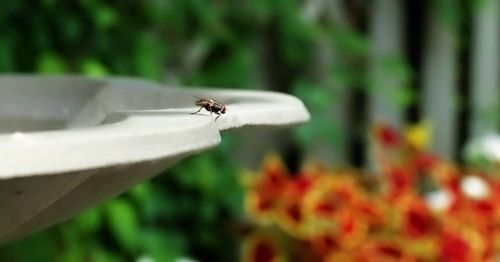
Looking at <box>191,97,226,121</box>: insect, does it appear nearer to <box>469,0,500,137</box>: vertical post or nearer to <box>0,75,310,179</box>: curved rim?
<box>0,75,310,179</box>: curved rim

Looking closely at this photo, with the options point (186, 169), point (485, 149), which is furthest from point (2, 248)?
point (485, 149)

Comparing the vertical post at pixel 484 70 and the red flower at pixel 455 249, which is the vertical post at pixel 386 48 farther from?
the red flower at pixel 455 249

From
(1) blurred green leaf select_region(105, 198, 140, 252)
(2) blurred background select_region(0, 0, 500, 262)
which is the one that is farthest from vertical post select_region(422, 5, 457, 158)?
(1) blurred green leaf select_region(105, 198, 140, 252)

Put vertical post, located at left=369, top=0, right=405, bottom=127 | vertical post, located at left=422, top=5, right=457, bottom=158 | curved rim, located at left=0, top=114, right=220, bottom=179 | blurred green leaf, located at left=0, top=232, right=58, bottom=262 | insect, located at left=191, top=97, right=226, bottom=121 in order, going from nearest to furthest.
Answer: curved rim, located at left=0, top=114, right=220, bottom=179
insect, located at left=191, top=97, right=226, bottom=121
blurred green leaf, located at left=0, top=232, right=58, bottom=262
vertical post, located at left=369, top=0, right=405, bottom=127
vertical post, located at left=422, top=5, right=457, bottom=158

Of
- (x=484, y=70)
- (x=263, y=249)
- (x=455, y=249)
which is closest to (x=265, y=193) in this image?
(x=263, y=249)

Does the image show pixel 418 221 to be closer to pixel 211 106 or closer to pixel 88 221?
pixel 88 221

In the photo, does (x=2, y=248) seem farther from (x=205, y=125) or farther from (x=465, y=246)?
(x=205, y=125)

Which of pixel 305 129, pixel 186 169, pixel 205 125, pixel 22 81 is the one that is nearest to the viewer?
pixel 205 125
